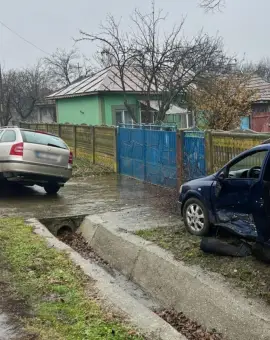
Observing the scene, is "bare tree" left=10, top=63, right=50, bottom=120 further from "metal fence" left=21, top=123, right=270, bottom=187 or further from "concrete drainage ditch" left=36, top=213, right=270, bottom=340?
"concrete drainage ditch" left=36, top=213, right=270, bottom=340

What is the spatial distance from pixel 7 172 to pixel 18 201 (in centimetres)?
74

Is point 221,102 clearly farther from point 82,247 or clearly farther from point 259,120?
point 82,247

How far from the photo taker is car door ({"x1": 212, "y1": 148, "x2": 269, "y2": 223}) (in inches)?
234

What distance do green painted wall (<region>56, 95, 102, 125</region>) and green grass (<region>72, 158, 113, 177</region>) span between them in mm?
5640

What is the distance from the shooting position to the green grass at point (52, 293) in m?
3.86

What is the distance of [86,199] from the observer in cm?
1091

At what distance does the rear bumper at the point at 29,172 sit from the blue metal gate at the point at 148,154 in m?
2.96

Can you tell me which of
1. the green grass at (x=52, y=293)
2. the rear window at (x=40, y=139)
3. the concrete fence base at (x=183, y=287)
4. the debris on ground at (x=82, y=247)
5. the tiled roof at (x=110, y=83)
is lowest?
the debris on ground at (x=82, y=247)

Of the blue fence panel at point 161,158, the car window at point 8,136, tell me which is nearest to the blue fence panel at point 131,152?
the blue fence panel at point 161,158

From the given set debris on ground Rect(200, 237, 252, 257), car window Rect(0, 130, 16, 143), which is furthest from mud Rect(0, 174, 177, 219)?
debris on ground Rect(200, 237, 252, 257)

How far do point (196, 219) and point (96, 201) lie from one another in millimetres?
4056

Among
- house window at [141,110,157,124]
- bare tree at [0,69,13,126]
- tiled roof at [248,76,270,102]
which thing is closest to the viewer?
house window at [141,110,157,124]

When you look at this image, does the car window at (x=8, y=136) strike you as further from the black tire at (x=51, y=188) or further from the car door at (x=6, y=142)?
the black tire at (x=51, y=188)

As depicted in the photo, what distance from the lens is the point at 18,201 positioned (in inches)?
422
